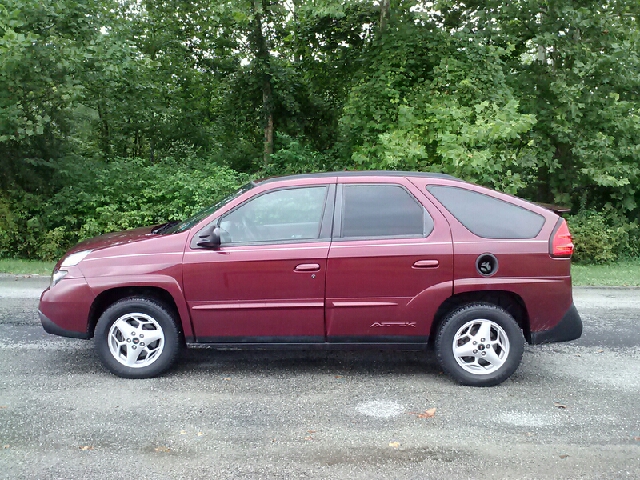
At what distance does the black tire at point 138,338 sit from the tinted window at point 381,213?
174 centimetres

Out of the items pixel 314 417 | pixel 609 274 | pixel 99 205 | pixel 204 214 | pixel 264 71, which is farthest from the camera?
pixel 264 71

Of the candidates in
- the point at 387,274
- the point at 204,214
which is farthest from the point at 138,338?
the point at 387,274

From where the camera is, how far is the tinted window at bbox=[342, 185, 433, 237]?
5188mm

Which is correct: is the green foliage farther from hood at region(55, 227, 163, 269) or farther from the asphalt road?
hood at region(55, 227, 163, 269)

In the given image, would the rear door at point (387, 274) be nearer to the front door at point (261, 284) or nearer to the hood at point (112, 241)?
the front door at point (261, 284)

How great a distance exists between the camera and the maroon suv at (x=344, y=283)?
5.08m

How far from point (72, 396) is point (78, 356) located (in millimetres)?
1146

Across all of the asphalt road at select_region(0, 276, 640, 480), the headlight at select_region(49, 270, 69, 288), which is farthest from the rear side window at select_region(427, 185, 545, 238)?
the headlight at select_region(49, 270, 69, 288)

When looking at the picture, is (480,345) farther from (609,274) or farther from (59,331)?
(609,274)

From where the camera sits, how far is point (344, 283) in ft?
16.7

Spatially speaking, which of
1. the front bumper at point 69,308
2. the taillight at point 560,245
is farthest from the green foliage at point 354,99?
the front bumper at point 69,308

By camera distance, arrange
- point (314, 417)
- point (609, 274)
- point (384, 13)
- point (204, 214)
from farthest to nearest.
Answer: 1. point (384, 13)
2. point (609, 274)
3. point (204, 214)
4. point (314, 417)

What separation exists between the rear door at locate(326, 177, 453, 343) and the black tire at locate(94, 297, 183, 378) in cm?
140

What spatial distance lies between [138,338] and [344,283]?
72.6 inches
